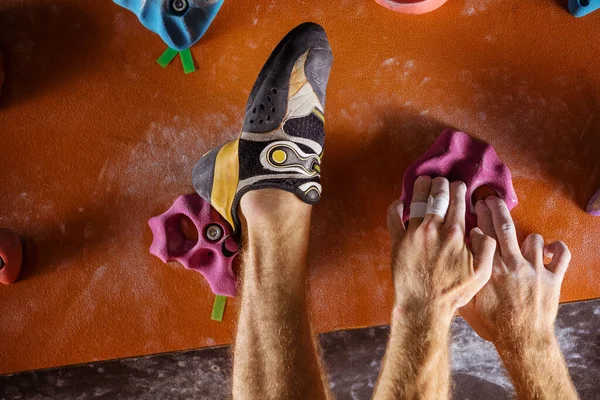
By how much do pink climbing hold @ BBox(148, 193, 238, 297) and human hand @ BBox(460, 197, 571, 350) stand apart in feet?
2.10

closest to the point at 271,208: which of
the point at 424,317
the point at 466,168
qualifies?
the point at 424,317

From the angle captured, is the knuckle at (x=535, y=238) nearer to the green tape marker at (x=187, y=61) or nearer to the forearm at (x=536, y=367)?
the forearm at (x=536, y=367)

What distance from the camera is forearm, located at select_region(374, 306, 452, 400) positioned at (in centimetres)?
102

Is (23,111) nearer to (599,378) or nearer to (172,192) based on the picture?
(172,192)

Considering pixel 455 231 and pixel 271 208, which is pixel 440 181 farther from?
pixel 271 208

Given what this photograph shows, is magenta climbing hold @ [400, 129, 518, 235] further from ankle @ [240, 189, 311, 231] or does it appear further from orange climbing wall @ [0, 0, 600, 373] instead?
ankle @ [240, 189, 311, 231]

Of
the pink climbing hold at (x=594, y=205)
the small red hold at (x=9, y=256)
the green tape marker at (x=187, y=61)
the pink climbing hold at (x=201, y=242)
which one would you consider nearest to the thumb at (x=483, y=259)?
the pink climbing hold at (x=594, y=205)

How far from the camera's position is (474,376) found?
57.9 inches

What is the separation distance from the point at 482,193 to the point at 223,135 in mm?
742

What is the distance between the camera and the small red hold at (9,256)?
4.14 feet

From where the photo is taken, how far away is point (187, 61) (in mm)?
1355

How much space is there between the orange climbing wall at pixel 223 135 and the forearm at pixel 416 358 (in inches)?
9.1

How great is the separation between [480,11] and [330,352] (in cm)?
108

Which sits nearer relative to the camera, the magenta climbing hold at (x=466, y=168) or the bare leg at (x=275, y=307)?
the bare leg at (x=275, y=307)
